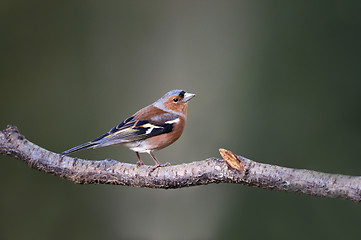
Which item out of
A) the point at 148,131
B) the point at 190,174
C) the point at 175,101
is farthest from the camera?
the point at 175,101

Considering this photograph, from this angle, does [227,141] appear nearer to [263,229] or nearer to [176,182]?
[263,229]

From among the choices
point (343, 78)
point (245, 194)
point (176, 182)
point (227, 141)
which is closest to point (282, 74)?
point (343, 78)

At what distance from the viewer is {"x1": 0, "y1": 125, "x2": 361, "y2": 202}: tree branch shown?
2.51 m

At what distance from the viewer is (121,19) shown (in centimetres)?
591

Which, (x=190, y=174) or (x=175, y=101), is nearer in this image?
(x=190, y=174)

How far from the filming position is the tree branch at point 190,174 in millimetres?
2514

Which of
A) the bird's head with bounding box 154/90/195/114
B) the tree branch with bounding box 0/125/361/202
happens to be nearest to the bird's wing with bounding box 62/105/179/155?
the bird's head with bounding box 154/90/195/114

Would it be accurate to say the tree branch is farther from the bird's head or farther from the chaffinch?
the bird's head

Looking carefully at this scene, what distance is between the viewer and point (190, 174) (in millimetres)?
2828

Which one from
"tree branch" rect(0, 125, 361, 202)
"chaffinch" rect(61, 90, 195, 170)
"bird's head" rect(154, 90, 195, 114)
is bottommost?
"tree branch" rect(0, 125, 361, 202)

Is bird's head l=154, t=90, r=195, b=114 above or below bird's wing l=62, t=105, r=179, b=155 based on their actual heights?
above

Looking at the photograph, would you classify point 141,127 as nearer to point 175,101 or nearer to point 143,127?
point 143,127

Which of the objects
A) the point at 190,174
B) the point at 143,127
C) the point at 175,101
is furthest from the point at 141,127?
the point at 190,174

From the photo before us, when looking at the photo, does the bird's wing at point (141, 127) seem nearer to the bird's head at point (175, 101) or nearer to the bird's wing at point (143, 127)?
the bird's wing at point (143, 127)
